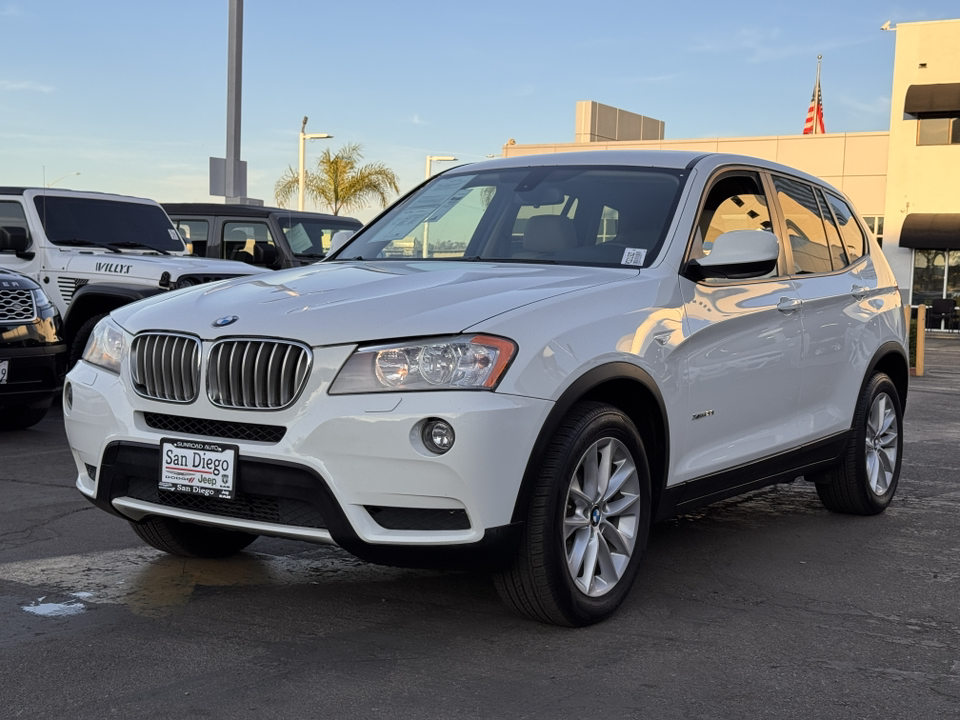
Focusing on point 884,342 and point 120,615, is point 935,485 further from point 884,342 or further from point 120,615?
point 120,615

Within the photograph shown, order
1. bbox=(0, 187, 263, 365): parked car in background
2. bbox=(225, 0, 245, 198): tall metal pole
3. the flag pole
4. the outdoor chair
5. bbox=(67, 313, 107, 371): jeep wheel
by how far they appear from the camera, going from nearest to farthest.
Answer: bbox=(67, 313, 107, 371): jeep wheel, bbox=(0, 187, 263, 365): parked car in background, bbox=(225, 0, 245, 198): tall metal pole, the outdoor chair, the flag pole

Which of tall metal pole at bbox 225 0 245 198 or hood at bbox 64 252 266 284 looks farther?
tall metal pole at bbox 225 0 245 198

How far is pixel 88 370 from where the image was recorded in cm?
457

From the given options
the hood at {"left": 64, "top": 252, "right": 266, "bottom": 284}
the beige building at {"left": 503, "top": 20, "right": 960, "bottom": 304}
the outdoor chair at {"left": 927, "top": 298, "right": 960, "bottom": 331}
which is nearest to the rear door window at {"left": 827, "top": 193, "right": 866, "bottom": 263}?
the hood at {"left": 64, "top": 252, "right": 266, "bottom": 284}

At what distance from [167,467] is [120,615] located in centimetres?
65

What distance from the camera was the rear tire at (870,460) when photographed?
20.8 feet

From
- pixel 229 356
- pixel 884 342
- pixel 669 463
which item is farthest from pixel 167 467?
pixel 884 342

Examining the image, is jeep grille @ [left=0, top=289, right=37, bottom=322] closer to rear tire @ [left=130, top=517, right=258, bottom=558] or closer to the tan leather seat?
rear tire @ [left=130, top=517, right=258, bottom=558]

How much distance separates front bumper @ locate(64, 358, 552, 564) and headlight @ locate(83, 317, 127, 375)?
1.88 feet

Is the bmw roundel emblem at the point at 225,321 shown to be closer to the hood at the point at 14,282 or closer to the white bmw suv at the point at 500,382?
the white bmw suv at the point at 500,382

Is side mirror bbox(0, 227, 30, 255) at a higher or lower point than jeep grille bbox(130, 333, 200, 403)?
higher

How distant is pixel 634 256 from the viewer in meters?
4.90

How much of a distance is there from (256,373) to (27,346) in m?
5.32

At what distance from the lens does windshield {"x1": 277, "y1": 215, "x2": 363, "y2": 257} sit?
14.0 metres
